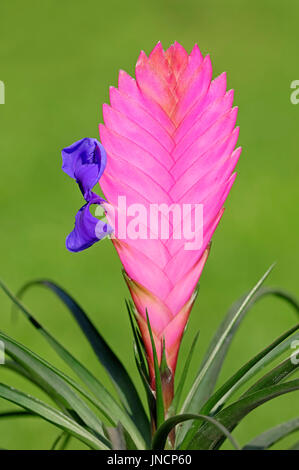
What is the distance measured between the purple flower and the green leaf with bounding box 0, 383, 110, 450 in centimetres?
15

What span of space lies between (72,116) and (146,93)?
7.57ft

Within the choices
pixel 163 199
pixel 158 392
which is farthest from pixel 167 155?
pixel 158 392

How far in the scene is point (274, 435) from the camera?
26.0 inches

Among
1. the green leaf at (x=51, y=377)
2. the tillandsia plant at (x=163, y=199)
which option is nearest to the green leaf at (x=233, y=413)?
the tillandsia plant at (x=163, y=199)

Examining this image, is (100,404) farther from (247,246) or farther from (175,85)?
(247,246)

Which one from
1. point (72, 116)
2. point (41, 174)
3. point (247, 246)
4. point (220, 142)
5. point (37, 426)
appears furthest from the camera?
point (72, 116)

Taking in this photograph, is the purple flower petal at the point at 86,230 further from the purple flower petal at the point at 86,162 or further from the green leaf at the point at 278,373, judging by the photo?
the green leaf at the point at 278,373

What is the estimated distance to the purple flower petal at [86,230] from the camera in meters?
0.55

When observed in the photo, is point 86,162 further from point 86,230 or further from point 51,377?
point 51,377

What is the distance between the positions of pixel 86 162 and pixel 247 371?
24 cm

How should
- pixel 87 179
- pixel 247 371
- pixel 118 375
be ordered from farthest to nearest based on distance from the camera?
pixel 118 375
pixel 247 371
pixel 87 179

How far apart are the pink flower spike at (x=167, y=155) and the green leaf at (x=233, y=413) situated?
0.38 ft

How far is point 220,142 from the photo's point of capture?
1.87ft

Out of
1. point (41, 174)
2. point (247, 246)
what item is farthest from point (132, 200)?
point (41, 174)
